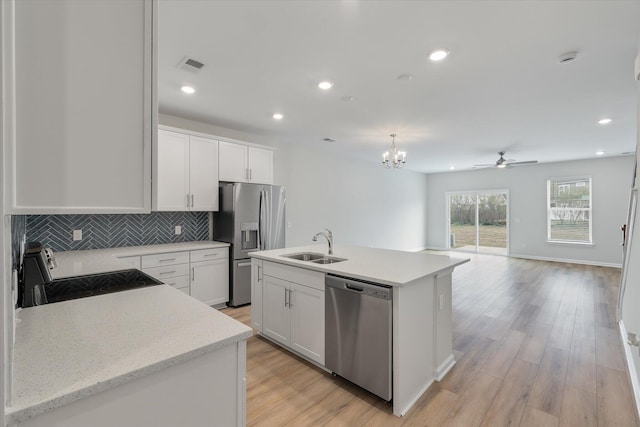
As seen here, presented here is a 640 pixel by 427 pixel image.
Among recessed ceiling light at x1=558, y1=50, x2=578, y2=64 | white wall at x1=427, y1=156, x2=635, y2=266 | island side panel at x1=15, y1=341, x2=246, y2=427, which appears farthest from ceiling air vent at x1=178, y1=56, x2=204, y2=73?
white wall at x1=427, y1=156, x2=635, y2=266

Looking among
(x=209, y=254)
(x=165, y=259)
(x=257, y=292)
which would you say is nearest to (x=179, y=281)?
(x=165, y=259)

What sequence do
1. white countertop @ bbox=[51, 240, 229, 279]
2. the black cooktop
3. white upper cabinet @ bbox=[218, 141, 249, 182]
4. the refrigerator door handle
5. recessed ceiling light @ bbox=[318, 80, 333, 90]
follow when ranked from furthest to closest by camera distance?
the refrigerator door handle → white upper cabinet @ bbox=[218, 141, 249, 182] → recessed ceiling light @ bbox=[318, 80, 333, 90] → white countertop @ bbox=[51, 240, 229, 279] → the black cooktop

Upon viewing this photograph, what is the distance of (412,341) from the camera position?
82.6 inches

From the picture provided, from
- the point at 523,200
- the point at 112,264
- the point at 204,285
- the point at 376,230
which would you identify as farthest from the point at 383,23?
the point at 523,200

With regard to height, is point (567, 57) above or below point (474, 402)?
above

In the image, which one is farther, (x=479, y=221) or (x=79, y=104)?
(x=479, y=221)

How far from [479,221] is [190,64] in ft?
29.4

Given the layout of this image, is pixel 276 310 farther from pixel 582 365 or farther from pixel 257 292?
pixel 582 365

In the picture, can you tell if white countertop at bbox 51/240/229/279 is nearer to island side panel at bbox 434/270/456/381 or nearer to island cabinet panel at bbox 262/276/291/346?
island cabinet panel at bbox 262/276/291/346

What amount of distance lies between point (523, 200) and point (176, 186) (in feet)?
28.4

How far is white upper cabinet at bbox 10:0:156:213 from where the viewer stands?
72cm

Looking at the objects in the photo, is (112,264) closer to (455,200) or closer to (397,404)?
(397,404)

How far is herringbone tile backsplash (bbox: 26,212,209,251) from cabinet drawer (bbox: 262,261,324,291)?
1.78 metres

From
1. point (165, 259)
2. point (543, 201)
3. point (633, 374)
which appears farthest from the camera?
point (543, 201)
